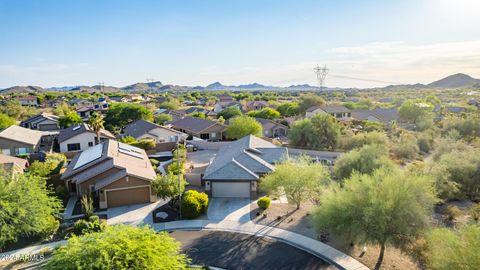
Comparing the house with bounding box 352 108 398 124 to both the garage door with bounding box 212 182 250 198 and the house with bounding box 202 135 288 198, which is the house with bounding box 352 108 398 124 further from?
the garage door with bounding box 212 182 250 198

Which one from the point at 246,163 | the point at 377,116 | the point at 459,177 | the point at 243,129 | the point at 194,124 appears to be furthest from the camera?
the point at 377,116

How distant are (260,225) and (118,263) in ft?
47.5

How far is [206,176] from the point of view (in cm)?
2967

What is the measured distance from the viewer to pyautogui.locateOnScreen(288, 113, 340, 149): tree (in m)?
48.2

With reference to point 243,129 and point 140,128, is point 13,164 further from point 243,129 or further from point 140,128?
point 243,129

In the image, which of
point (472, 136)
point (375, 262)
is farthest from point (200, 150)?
point (472, 136)

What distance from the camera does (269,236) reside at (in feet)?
72.8

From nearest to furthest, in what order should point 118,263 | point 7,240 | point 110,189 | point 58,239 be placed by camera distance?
point 118,263 < point 7,240 < point 58,239 < point 110,189

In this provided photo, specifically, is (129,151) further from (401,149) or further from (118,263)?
(401,149)

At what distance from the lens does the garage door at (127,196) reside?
27.3m

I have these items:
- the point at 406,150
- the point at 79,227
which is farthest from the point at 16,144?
the point at 406,150

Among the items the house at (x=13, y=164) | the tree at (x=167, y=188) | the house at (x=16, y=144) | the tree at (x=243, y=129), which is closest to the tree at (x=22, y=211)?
the tree at (x=167, y=188)

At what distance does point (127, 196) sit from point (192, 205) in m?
6.92

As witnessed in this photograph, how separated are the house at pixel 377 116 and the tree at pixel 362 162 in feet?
157
